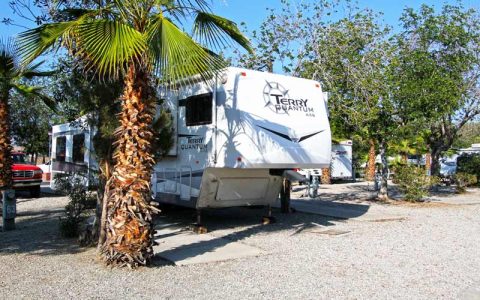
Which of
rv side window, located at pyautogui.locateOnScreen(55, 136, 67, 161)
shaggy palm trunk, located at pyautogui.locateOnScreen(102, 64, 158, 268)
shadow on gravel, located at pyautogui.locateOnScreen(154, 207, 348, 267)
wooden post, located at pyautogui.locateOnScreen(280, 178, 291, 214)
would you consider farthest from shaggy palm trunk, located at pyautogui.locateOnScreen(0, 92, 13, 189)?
wooden post, located at pyautogui.locateOnScreen(280, 178, 291, 214)

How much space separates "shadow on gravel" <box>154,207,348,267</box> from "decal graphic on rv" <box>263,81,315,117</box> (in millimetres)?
2568

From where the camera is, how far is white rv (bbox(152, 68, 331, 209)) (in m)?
9.10

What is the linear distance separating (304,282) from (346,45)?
10.3 metres

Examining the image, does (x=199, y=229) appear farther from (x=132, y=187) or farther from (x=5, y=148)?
(x=5, y=148)

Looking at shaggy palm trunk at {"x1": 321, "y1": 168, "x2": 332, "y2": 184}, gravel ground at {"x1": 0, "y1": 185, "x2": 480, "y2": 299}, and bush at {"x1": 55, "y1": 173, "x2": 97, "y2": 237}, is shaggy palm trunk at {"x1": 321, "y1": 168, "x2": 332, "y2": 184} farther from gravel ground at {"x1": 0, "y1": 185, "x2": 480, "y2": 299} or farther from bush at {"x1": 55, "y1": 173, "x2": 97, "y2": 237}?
bush at {"x1": 55, "y1": 173, "x2": 97, "y2": 237}

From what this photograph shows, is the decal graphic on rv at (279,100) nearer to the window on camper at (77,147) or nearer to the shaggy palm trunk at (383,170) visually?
the shaggy palm trunk at (383,170)

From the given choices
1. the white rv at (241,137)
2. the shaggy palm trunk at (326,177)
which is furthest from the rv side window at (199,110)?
the shaggy palm trunk at (326,177)

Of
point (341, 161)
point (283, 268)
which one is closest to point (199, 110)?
point (283, 268)

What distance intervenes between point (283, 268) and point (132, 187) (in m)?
2.44

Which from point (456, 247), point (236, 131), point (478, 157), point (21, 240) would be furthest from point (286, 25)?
point (478, 157)

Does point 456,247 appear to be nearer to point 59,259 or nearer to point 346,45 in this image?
point 59,259

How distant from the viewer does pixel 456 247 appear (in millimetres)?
8703

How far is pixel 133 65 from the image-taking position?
6.56m

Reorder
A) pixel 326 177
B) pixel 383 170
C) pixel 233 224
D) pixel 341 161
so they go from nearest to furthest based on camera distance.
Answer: pixel 233 224
pixel 383 170
pixel 326 177
pixel 341 161
